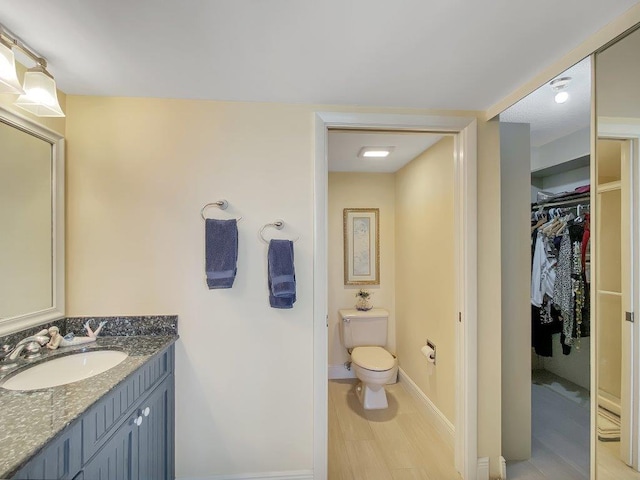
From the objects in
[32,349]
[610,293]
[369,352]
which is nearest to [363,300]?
[369,352]

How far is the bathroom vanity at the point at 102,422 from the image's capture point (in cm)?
77

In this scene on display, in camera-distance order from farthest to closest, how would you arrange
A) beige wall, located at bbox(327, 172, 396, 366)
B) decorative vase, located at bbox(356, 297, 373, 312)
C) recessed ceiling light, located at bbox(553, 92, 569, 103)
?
1. beige wall, located at bbox(327, 172, 396, 366)
2. decorative vase, located at bbox(356, 297, 373, 312)
3. recessed ceiling light, located at bbox(553, 92, 569, 103)

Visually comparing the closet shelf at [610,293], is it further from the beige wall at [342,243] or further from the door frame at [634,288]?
the beige wall at [342,243]

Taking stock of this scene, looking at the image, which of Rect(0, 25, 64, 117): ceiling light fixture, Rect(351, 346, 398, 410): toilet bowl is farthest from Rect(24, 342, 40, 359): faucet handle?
Rect(351, 346, 398, 410): toilet bowl

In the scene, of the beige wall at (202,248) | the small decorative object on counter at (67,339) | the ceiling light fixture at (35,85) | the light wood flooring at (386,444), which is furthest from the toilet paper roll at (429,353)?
the ceiling light fixture at (35,85)

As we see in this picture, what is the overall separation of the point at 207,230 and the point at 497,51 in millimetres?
1630

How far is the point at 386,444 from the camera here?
6.81ft

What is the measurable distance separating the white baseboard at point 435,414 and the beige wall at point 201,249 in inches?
43.0

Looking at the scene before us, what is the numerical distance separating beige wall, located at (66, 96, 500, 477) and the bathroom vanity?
0.15 m

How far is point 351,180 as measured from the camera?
3160mm

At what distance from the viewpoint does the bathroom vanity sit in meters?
0.77

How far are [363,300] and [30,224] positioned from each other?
2670 mm

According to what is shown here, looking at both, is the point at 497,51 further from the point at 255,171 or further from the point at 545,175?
the point at 545,175

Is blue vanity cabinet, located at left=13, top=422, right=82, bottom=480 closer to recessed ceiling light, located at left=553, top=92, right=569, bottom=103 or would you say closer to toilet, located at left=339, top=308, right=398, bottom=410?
toilet, located at left=339, top=308, right=398, bottom=410
